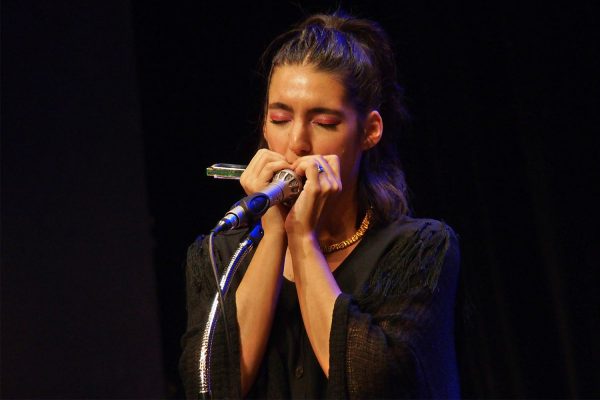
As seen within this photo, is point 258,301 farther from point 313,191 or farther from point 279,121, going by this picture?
point 279,121

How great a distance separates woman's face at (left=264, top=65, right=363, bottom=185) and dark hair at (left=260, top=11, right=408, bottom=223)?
31mm

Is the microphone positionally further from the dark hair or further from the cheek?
the dark hair

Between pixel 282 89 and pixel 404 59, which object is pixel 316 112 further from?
pixel 404 59

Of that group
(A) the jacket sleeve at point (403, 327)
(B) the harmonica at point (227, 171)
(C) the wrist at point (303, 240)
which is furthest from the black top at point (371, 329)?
(B) the harmonica at point (227, 171)

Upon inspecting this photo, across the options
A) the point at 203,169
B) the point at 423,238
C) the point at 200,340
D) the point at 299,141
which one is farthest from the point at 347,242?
the point at 203,169

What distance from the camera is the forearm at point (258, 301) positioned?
1.35 m

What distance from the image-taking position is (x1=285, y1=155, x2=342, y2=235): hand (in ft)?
4.33

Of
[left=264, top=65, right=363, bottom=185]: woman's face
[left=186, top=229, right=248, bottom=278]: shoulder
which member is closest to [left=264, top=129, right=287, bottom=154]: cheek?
[left=264, top=65, right=363, bottom=185]: woman's face

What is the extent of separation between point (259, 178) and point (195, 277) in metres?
0.35

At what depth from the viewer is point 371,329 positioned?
1258 mm

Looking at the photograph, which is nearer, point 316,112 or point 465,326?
point 316,112

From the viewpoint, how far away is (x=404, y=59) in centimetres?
231

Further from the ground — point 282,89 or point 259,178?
point 282,89

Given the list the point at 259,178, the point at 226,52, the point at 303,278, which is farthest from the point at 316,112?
the point at 226,52
